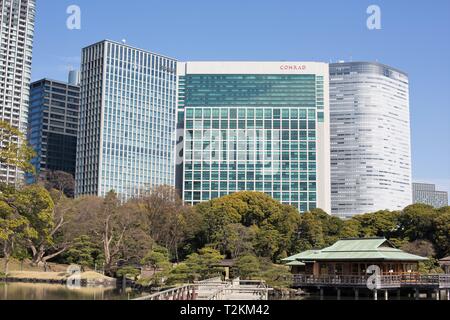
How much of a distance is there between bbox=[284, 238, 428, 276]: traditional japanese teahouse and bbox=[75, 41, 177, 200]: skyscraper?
254 feet

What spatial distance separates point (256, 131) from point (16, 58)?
189 ft

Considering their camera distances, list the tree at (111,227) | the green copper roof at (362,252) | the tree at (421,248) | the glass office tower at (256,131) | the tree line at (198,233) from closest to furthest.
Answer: the green copper roof at (362,252) < the tree line at (198,233) < the tree at (111,227) < the tree at (421,248) < the glass office tower at (256,131)

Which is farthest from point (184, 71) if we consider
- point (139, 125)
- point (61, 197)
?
point (61, 197)

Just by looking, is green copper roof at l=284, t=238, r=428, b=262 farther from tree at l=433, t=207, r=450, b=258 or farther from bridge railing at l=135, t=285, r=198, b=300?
tree at l=433, t=207, r=450, b=258

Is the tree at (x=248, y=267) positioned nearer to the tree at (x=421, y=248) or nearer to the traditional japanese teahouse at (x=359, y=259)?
the traditional japanese teahouse at (x=359, y=259)

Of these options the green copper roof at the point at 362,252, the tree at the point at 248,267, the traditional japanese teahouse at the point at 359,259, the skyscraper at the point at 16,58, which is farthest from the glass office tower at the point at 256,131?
the traditional japanese teahouse at the point at 359,259

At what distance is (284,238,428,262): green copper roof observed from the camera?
144 feet

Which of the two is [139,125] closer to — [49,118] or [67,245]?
[49,118]

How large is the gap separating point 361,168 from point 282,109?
47.0 metres

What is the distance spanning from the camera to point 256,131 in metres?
132

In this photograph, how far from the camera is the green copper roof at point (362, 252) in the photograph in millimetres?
43844

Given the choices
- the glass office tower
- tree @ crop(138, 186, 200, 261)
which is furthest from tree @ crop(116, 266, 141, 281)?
the glass office tower

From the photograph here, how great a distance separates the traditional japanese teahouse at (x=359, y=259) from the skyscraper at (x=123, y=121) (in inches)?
3051

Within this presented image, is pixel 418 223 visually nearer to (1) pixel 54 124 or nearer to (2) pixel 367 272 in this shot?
(2) pixel 367 272
